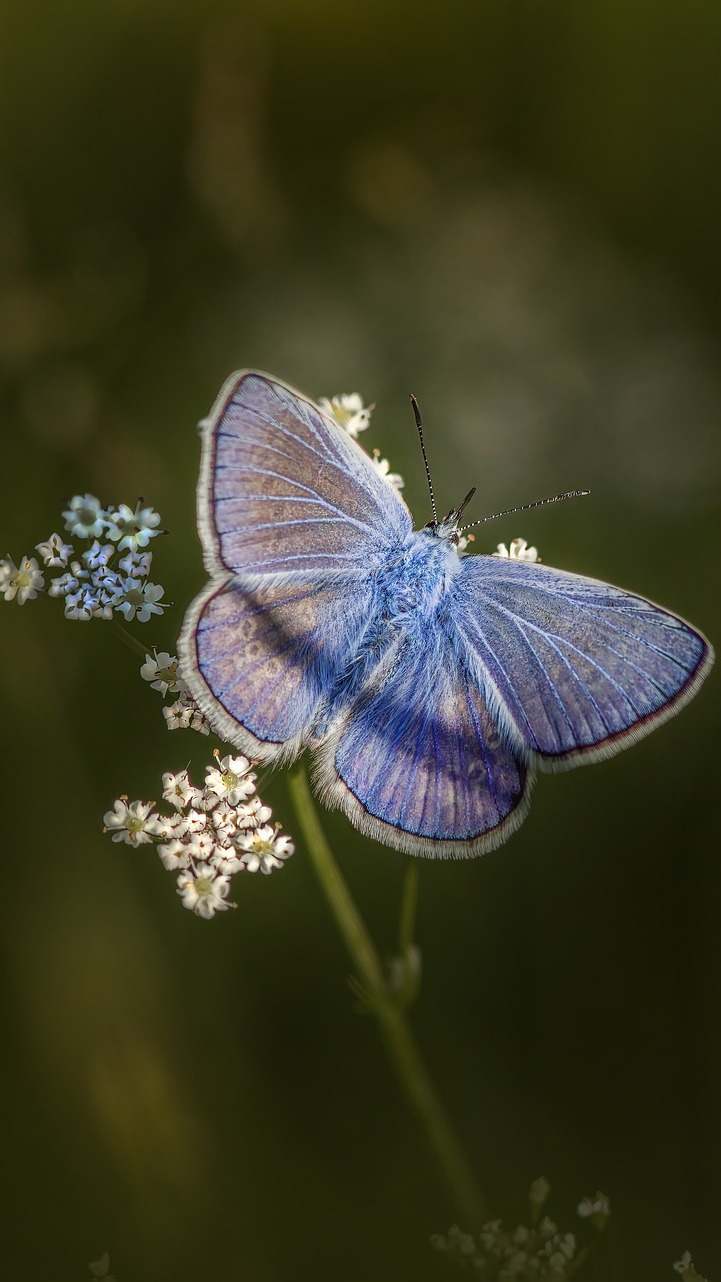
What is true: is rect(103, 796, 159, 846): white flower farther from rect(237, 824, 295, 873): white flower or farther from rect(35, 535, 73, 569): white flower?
rect(35, 535, 73, 569): white flower

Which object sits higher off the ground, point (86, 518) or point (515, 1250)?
point (86, 518)

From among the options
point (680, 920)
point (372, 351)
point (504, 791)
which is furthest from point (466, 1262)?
point (372, 351)

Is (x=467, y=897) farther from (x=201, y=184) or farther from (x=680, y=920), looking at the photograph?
(x=201, y=184)

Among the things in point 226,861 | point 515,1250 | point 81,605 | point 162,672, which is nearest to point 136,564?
point 81,605

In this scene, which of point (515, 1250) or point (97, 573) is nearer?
point (515, 1250)

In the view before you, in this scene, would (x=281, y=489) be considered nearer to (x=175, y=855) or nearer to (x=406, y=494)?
(x=175, y=855)
